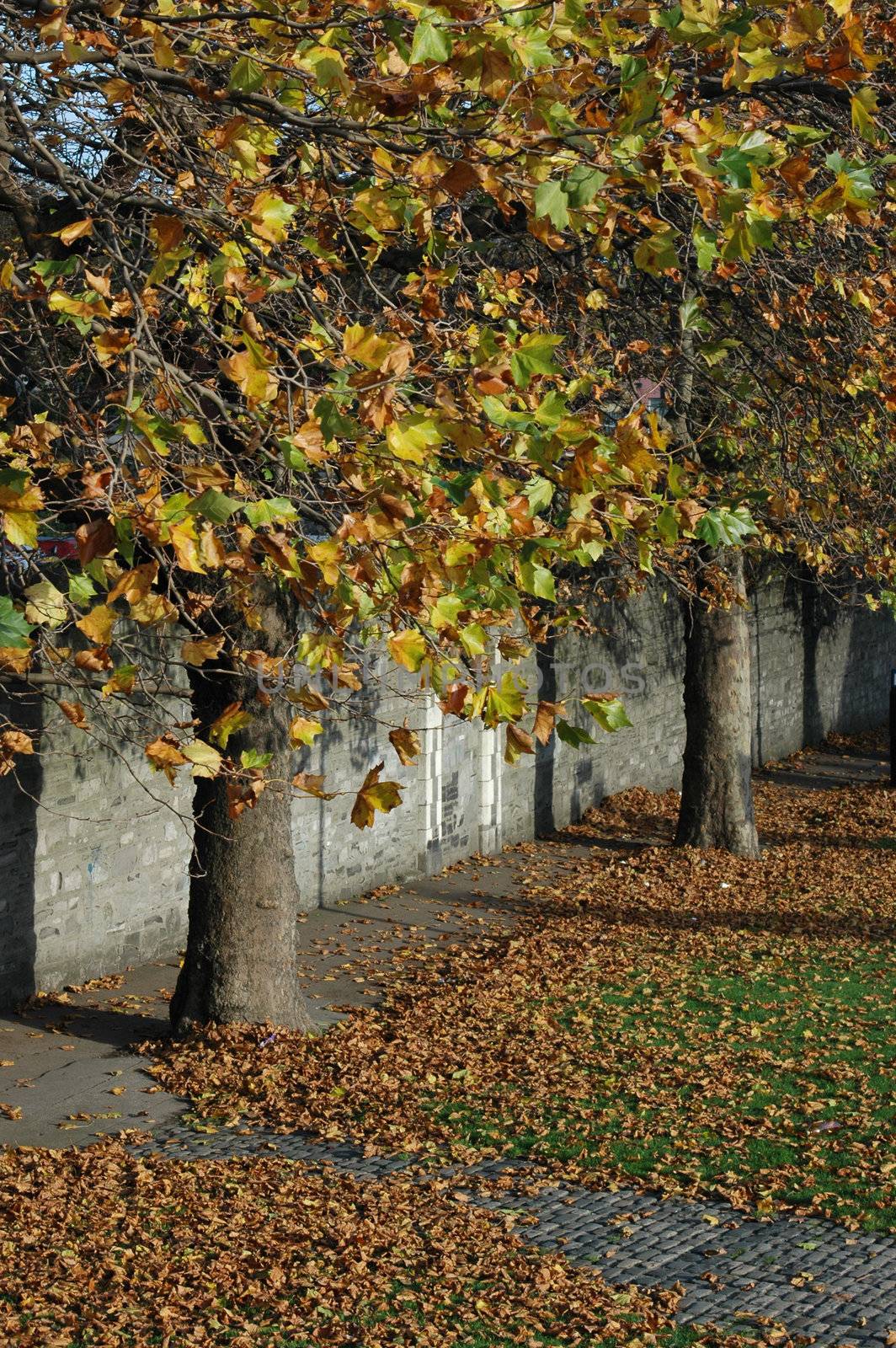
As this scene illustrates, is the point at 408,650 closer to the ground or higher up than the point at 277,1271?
higher up

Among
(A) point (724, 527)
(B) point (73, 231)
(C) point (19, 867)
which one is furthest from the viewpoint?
(C) point (19, 867)

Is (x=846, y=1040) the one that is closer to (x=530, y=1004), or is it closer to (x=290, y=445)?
(x=530, y=1004)

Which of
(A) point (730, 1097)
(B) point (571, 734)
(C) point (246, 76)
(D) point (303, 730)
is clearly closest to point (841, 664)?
(A) point (730, 1097)

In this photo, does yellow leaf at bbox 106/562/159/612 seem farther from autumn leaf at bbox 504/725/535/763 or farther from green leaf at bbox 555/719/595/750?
green leaf at bbox 555/719/595/750

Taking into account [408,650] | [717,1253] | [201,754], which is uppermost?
[408,650]

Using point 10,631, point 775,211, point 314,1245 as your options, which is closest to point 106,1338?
point 314,1245

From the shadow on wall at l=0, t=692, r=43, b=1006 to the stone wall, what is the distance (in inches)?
0.4

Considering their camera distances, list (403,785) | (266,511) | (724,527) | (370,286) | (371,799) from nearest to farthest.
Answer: (371,799), (266,511), (724,527), (370,286), (403,785)

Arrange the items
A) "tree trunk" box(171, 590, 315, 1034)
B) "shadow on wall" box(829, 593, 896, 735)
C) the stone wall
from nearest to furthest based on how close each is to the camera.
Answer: "tree trunk" box(171, 590, 315, 1034), the stone wall, "shadow on wall" box(829, 593, 896, 735)

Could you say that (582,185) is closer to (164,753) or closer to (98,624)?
(98,624)

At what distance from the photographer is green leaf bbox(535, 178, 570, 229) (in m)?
4.68

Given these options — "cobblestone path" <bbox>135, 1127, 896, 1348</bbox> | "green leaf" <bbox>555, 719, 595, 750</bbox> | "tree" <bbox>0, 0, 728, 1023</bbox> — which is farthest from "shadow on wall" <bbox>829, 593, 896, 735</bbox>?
"green leaf" <bbox>555, 719, 595, 750</bbox>

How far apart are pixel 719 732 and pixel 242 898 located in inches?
304

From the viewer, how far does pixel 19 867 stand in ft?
33.2
